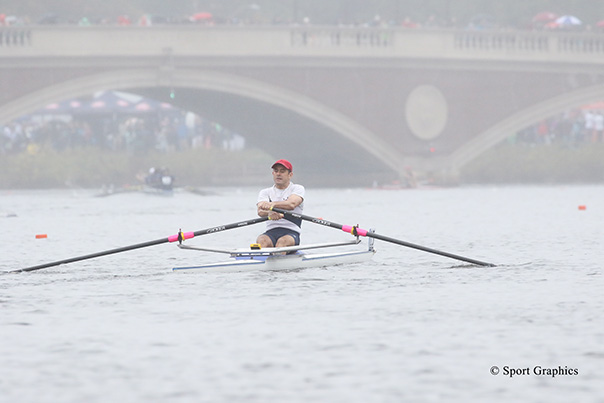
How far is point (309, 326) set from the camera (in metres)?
13.2

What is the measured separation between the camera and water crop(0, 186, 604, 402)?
10234mm

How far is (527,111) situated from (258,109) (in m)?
10.9

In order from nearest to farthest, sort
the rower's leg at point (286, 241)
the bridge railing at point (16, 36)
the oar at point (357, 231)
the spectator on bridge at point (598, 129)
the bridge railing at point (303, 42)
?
1. the oar at point (357, 231)
2. the rower's leg at point (286, 241)
3. the bridge railing at point (16, 36)
4. the bridge railing at point (303, 42)
5. the spectator on bridge at point (598, 129)

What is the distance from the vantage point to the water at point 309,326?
1023 cm

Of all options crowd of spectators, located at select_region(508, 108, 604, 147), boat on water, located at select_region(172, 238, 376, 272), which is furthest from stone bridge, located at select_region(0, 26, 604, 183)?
boat on water, located at select_region(172, 238, 376, 272)

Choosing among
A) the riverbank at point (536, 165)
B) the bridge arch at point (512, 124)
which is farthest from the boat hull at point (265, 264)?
the riverbank at point (536, 165)

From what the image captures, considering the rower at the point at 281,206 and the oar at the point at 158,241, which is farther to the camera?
the rower at the point at 281,206

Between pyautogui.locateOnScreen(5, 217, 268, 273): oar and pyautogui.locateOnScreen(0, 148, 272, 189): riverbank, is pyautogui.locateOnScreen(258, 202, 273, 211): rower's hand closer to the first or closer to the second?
pyautogui.locateOnScreen(5, 217, 268, 273): oar

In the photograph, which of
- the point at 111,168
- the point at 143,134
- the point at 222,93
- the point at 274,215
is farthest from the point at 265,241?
the point at 143,134

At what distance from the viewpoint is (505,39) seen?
50.8m

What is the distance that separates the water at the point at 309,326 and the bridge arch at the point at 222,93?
1942cm

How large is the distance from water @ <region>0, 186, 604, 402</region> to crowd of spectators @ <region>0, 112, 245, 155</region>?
28.5m

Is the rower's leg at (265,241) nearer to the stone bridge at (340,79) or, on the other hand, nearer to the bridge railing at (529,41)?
the stone bridge at (340,79)

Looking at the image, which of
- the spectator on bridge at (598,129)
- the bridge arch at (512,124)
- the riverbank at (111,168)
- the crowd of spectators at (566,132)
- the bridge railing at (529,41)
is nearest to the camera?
the bridge railing at (529,41)
